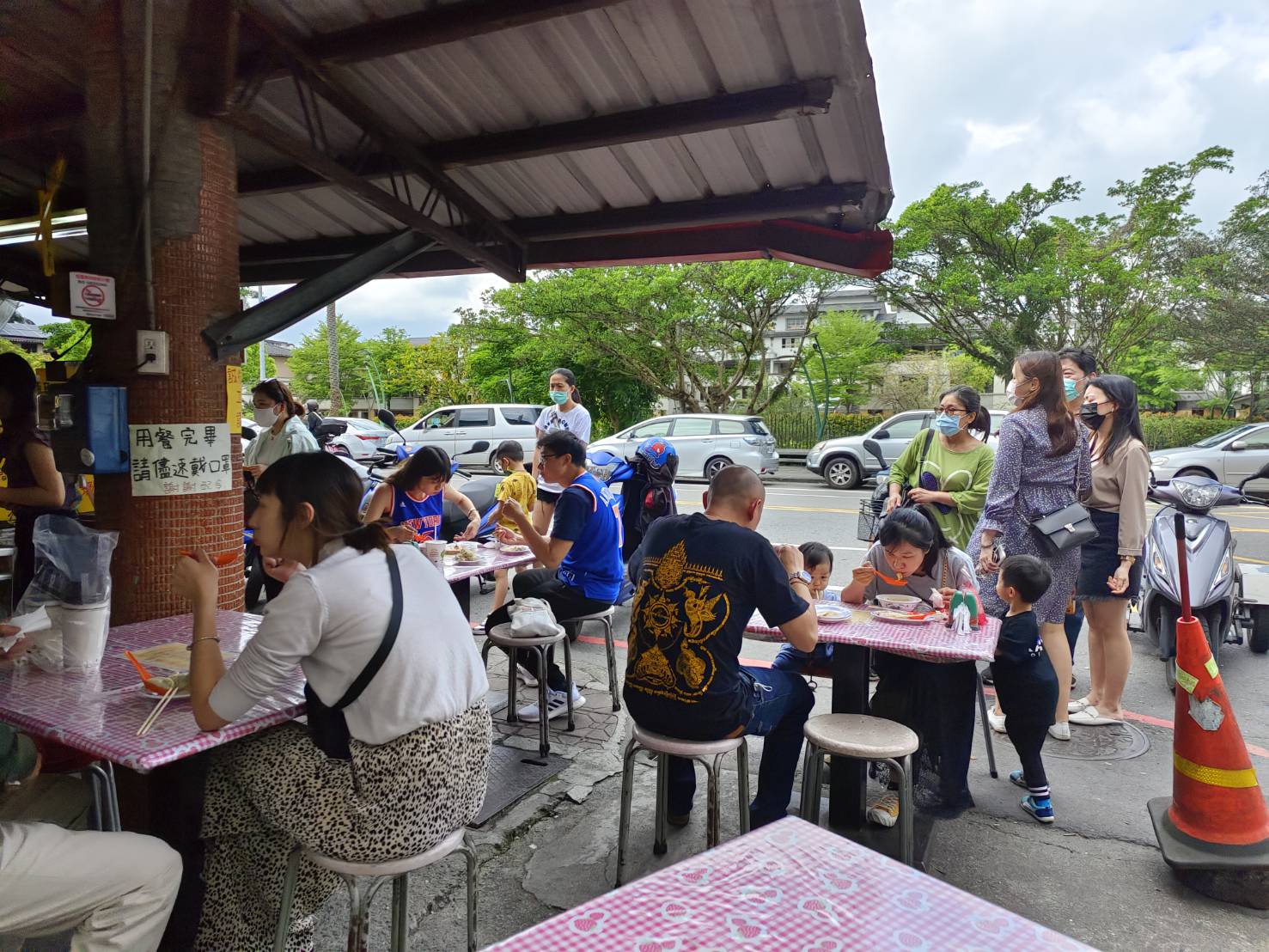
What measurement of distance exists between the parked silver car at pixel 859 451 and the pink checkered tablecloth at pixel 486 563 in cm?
1051

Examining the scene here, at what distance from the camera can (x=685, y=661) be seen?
2.58 m

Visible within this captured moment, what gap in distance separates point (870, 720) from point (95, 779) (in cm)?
245

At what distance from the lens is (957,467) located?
14.7 feet

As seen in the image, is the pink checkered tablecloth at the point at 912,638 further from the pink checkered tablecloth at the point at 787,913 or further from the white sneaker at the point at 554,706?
the white sneaker at the point at 554,706

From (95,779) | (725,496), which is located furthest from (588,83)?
(95,779)

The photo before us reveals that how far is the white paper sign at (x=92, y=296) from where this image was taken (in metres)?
2.85

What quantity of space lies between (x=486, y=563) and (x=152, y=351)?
6.22 ft

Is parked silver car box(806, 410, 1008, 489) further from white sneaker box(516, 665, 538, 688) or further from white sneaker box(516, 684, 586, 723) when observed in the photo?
white sneaker box(516, 684, 586, 723)

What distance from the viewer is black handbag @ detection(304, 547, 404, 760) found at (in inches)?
76.8

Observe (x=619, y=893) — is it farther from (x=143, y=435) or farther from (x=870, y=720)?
(x=143, y=435)

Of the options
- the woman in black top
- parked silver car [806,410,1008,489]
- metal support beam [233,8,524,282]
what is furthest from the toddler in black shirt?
parked silver car [806,410,1008,489]

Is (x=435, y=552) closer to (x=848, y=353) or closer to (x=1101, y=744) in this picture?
(x=1101, y=744)

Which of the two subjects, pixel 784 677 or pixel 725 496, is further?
pixel 784 677

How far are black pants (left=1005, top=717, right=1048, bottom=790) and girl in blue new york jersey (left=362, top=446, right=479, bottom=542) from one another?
10.1 ft
